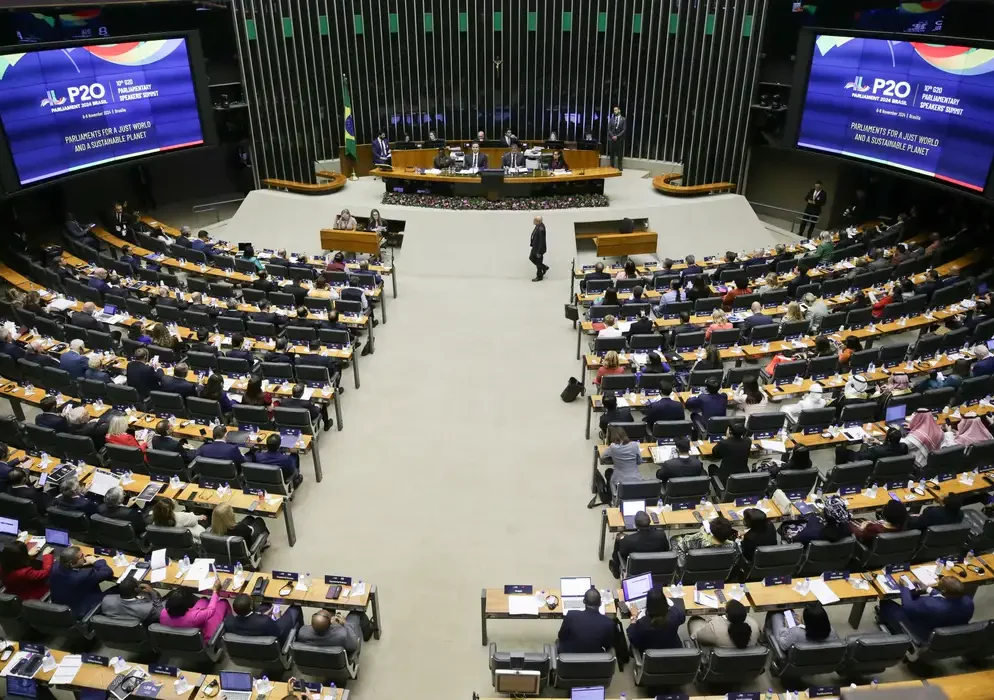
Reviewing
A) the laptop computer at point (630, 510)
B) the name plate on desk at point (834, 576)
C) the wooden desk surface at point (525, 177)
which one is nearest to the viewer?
the name plate on desk at point (834, 576)

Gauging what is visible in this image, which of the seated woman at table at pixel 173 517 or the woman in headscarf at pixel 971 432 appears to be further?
the woman in headscarf at pixel 971 432

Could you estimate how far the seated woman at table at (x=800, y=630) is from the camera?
6.54m

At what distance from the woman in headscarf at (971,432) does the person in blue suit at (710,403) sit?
2925 millimetres

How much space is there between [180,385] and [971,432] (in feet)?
35.7

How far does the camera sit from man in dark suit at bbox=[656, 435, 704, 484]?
8.80 meters

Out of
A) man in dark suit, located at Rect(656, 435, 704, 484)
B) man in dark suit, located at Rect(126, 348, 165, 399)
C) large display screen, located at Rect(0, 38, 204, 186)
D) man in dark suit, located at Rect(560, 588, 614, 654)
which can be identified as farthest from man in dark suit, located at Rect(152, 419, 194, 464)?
large display screen, located at Rect(0, 38, 204, 186)

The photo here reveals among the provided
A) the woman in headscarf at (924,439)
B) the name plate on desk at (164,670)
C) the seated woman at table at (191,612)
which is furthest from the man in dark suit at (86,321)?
the woman in headscarf at (924,439)

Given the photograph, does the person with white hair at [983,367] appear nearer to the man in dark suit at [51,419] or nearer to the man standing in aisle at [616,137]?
the man standing in aisle at [616,137]

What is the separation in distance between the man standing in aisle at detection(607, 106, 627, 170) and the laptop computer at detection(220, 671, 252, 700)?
17948 mm

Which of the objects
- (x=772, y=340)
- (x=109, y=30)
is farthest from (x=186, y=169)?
(x=772, y=340)

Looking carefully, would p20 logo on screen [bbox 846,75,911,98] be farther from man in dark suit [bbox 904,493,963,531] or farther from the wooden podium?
the wooden podium

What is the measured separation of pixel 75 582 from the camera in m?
7.13

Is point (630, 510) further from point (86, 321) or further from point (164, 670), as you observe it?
point (86, 321)

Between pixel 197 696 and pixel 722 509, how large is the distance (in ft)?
19.2
